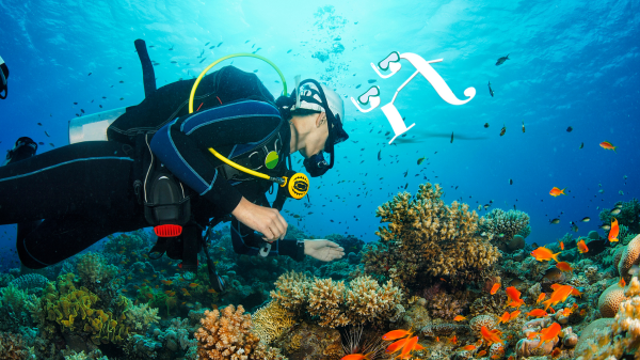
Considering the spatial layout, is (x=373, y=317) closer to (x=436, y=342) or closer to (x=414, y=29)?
(x=436, y=342)

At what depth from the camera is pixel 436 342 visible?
3.17 m

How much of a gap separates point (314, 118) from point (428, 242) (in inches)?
101

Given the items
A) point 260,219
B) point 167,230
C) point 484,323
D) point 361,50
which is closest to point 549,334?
point 484,323

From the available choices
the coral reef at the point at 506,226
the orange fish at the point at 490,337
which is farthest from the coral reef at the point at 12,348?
the coral reef at the point at 506,226

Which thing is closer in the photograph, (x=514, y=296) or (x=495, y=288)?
(x=514, y=296)

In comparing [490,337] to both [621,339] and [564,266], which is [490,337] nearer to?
Answer: [621,339]

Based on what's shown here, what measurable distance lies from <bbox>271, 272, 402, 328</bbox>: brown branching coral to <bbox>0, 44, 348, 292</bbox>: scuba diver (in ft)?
3.82

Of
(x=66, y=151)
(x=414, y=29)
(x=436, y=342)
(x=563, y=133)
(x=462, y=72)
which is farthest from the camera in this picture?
(x=563, y=133)

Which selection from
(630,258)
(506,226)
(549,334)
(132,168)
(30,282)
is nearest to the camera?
(549,334)

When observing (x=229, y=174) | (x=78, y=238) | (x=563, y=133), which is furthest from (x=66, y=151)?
(x=563, y=133)

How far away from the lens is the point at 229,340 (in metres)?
2.65

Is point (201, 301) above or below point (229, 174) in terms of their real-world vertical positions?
below

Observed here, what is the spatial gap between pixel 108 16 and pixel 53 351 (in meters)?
26.8

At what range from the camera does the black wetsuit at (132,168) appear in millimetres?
2322
